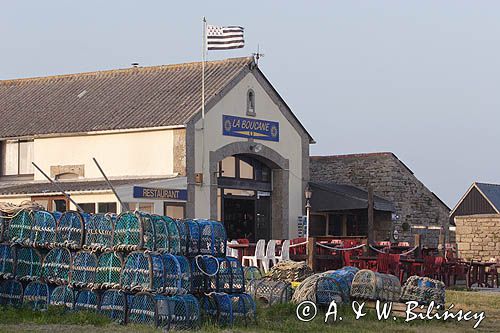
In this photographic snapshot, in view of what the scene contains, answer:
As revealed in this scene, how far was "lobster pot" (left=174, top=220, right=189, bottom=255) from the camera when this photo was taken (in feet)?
61.4

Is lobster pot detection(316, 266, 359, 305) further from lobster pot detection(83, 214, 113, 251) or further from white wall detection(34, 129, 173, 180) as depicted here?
white wall detection(34, 129, 173, 180)

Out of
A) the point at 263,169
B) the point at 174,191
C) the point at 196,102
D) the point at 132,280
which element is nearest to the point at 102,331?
the point at 132,280

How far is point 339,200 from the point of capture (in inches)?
1610

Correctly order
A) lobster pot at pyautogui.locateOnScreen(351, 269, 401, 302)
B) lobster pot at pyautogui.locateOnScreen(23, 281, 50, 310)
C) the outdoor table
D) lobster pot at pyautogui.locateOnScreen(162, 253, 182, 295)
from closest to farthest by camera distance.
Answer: lobster pot at pyautogui.locateOnScreen(162, 253, 182, 295) → lobster pot at pyautogui.locateOnScreen(23, 281, 50, 310) → lobster pot at pyautogui.locateOnScreen(351, 269, 401, 302) → the outdoor table

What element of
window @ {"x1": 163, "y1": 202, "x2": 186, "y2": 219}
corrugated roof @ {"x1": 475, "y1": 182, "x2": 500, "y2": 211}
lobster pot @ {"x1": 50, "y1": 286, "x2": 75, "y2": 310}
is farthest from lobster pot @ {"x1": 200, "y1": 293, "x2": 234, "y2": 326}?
corrugated roof @ {"x1": 475, "y1": 182, "x2": 500, "y2": 211}

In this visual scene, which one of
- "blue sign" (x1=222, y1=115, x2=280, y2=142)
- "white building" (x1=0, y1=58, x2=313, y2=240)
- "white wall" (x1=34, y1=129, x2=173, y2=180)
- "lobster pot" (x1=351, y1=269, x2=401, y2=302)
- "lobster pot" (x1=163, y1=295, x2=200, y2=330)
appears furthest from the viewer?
"blue sign" (x1=222, y1=115, x2=280, y2=142)

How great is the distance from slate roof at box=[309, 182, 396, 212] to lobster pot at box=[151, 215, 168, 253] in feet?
74.4

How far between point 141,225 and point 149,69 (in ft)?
82.6

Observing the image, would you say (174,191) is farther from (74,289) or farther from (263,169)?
(74,289)

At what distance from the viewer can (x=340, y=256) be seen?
106 ft

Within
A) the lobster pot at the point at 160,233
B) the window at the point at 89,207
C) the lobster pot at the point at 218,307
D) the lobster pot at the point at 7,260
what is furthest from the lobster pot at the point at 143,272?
the window at the point at 89,207

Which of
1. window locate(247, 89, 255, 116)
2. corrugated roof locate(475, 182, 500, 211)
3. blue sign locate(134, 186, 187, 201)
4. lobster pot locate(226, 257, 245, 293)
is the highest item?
window locate(247, 89, 255, 116)

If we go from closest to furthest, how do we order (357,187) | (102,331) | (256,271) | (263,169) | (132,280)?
(102,331) → (132,280) → (256,271) → (263,169) → (357,187)

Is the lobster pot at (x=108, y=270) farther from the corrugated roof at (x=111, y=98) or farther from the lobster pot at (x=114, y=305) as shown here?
the corrugated roof at (x=111, y=98)
